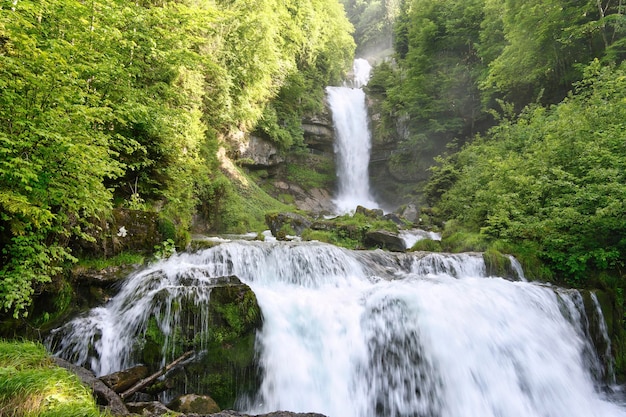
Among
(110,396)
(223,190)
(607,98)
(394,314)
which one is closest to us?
(110,396)

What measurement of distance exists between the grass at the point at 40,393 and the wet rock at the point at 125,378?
39.7 inches

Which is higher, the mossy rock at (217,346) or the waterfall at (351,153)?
the waterfall at (351,153)

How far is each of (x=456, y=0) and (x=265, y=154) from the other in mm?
16107

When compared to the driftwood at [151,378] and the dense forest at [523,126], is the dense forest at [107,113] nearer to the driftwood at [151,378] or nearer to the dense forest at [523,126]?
the driftwood at [151,378]

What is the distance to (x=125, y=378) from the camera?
409 cm

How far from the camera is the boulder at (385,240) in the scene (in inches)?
442

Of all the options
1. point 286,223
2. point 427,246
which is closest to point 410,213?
point 427,246

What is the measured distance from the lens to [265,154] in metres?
20.8

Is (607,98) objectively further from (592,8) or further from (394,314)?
(394,314)

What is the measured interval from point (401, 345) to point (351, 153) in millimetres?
20721

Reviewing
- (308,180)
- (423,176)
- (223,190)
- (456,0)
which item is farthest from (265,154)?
(456,0)

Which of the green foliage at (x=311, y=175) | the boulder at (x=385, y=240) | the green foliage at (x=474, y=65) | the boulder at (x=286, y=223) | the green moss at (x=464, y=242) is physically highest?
the green foliage at (x=474, y=65)

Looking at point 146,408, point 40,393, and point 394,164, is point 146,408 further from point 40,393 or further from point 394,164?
point 394,164

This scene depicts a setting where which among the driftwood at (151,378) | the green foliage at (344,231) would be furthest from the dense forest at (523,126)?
the driftwood at (151,378)
